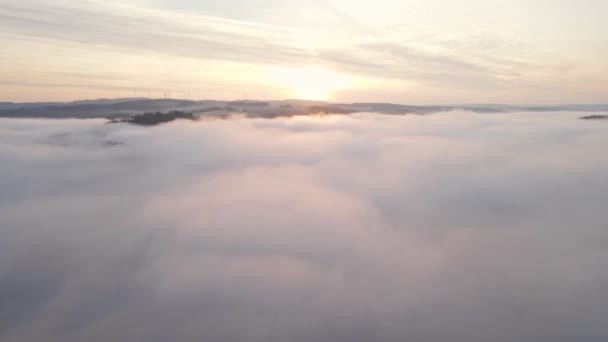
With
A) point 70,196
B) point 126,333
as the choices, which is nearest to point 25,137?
point 70,196

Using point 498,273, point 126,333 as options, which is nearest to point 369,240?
point 498,273

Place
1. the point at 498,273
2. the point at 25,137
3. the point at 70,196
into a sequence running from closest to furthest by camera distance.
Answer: the point at 498,273, the point at 70,196, the point at 25,137

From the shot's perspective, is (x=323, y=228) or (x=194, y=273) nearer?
(x=194, y=273)

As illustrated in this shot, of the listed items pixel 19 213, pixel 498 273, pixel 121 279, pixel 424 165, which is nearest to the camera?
pixel 121 279

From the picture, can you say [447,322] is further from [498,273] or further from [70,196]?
[70,196]

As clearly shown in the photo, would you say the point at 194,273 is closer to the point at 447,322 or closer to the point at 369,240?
the point at 369,240

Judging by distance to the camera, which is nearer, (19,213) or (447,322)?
(447,322)

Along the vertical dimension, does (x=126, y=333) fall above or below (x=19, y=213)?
below

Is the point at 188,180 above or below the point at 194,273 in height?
above

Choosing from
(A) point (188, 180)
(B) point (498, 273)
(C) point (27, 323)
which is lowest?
(C) point (27, 323)
